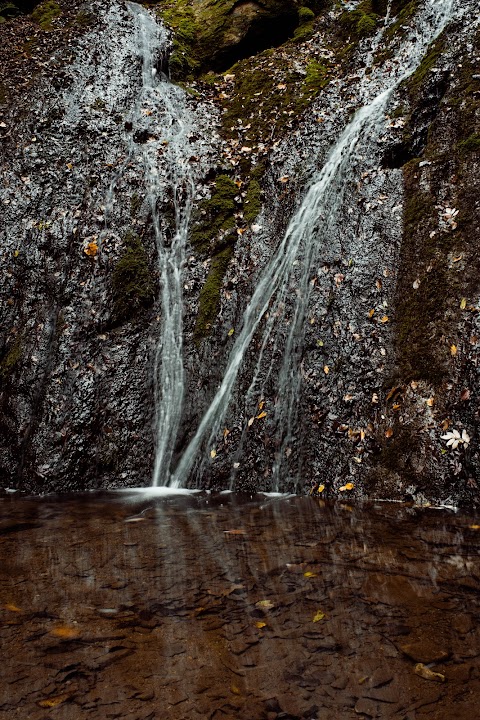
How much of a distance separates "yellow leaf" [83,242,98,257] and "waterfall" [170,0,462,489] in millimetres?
2484

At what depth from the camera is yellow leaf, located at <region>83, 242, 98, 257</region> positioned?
7223 millimetres

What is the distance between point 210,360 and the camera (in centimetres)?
649

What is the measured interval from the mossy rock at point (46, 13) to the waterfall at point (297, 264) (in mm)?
7389

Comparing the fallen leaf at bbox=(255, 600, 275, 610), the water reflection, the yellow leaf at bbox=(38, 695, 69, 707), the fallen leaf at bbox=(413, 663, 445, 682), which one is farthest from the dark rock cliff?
the yellow leaf at bbox=(38, 695, 69, 707)

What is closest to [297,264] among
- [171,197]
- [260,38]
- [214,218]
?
[214,218]

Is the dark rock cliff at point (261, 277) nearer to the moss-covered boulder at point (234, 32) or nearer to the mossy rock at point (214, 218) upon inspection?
the mossy rock at point (214, 218)

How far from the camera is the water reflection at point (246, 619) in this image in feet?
5.62

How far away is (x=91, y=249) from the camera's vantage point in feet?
23.8

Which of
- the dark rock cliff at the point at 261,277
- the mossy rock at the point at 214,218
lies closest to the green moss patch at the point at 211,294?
the dark rock cliff at the point at 261,277

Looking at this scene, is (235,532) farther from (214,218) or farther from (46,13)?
(46,13)

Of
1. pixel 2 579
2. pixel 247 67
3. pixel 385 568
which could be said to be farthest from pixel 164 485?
pixel 247 67

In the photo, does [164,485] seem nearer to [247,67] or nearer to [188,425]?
[188,425]

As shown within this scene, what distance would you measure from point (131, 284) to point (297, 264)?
240 cm

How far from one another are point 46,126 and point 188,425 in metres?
5.99
